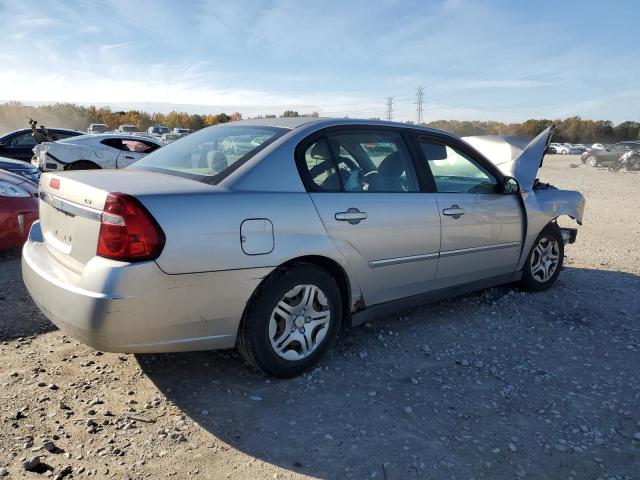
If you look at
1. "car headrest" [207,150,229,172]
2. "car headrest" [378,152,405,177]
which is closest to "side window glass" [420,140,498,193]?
"car headrest" [378,152,405,177]

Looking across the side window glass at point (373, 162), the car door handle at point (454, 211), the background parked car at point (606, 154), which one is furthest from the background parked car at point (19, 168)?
the background parked car at point (606, 154)

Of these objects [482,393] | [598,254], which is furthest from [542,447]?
[598,254]

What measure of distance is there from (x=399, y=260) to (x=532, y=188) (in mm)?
2053

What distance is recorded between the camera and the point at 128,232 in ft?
8.25

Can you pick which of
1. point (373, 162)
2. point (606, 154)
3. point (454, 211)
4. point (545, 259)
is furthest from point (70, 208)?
point (606, 154)

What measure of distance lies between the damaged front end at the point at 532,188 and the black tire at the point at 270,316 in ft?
7.80

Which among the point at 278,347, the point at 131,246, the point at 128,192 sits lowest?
the point at 278,347

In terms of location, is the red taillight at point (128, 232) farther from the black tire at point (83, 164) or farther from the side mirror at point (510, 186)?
the black tire at point (83, 164)

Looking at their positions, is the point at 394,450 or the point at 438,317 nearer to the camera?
the point at 394,450

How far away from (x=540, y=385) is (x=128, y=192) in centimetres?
270

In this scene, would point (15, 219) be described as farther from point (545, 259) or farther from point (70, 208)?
point (545, 259)

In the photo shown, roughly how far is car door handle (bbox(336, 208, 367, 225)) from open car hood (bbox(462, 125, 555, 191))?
185cm

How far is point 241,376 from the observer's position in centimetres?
321

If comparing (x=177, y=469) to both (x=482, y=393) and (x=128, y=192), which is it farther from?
(x=482, y=393)
